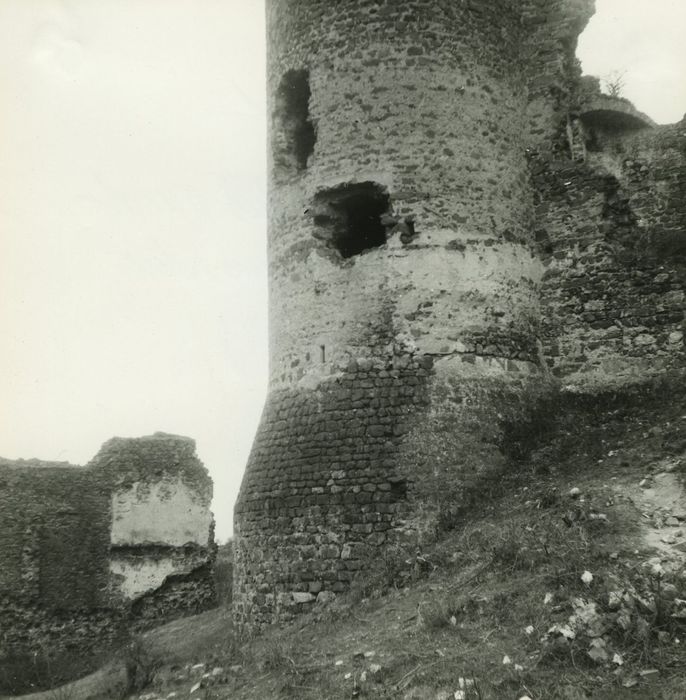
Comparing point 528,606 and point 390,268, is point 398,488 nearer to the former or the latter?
point 390,268

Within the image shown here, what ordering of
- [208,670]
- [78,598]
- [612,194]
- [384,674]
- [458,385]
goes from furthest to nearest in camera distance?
[78,598] < [612,194] < [458,385] < [208,670] < [384,674]

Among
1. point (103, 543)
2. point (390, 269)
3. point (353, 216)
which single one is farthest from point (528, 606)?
point (103, 543)

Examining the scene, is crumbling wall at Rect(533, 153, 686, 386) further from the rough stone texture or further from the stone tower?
the rough stone texture

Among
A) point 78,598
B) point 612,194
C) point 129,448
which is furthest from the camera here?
point 129,448

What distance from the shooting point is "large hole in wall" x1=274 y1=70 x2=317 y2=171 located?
982cm

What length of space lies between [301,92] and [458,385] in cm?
432

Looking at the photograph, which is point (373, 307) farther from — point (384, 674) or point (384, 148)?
point (384, 674)

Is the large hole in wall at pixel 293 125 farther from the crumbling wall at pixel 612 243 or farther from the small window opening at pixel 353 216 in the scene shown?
the crumbling wall at pixel 612 243

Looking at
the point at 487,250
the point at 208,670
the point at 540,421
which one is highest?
the point at 487,250

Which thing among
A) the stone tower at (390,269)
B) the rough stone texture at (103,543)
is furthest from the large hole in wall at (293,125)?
the rough stone texture at (103,543)

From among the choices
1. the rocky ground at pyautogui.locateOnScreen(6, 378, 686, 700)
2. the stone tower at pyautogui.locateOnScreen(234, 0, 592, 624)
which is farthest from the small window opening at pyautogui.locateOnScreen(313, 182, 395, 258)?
the rocky ground at pyautogui.locateOnScreen(6, 378, 686, 700)

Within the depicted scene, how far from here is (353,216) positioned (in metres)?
9.48

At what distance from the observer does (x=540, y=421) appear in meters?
8.54

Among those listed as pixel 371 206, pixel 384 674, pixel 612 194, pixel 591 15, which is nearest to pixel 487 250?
pixel 371 206
